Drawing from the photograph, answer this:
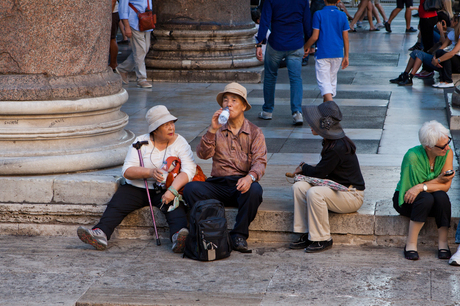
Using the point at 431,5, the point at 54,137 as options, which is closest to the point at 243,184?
the point at 54,137

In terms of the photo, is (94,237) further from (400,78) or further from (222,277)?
(400,78)

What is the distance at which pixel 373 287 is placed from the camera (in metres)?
4.19

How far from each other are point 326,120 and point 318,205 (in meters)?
0.64

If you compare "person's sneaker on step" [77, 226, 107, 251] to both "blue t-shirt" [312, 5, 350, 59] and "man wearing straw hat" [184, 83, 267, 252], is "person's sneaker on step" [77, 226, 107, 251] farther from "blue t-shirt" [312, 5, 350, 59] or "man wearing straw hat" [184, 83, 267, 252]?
"blue t-shirt" [312, 5, 350, 59]

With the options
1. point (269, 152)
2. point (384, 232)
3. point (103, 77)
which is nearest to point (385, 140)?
point (269, 152)

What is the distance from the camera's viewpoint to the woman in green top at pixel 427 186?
15.3 feet

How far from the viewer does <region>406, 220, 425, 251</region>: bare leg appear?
474 centimetres

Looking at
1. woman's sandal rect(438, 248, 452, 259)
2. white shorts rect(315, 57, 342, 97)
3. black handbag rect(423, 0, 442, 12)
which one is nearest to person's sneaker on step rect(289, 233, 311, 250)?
woman's sandal rect(438, 248, 452, 259)

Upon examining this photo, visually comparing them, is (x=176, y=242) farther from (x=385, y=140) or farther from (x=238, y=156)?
(x=385, y=140)

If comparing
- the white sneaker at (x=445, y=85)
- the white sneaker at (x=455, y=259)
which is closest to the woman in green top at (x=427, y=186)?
the white sneaker at (x=455, y=259)

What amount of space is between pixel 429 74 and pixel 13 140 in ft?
28.2

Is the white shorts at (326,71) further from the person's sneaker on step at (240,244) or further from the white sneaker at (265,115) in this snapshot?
the person's sneaker on step at (240,244)

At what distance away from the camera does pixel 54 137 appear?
5.50 meters

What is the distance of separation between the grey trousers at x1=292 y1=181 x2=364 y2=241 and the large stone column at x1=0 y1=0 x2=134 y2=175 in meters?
1.76
